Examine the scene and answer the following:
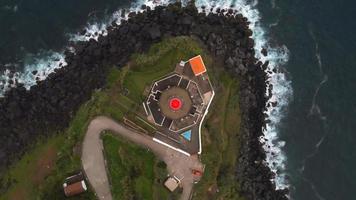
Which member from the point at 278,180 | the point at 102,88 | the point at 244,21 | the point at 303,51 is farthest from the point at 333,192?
the point at 102,88

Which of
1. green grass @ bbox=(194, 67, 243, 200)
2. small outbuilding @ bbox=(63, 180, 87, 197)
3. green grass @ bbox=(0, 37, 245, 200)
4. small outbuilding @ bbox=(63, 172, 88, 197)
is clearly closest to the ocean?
green grass @ bbox=(194, 67, 243, 200)

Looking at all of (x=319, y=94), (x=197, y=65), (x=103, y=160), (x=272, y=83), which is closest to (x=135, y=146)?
(x=103, y=160)

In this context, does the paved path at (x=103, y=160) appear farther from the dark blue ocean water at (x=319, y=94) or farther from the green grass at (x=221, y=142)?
the dark blue ocean water at (x=319, y=94)

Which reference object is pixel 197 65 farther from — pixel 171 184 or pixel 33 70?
pixel 33 70

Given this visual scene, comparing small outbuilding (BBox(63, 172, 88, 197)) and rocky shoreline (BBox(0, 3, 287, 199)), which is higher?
Result: rocky shoreline (BBox(0, 3, 287, 199))

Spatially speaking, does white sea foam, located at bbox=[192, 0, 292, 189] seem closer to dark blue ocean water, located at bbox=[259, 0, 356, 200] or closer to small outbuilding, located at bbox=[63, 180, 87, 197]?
dark blue ocean water, located at bbox=[259, 0, 356, 200]

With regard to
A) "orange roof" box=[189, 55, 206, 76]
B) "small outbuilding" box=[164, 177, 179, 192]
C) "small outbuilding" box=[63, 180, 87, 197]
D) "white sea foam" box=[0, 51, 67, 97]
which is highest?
"white sea foam" box=[0, 51, 67, 97]

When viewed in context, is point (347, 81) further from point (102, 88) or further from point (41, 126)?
point (41, 126)
